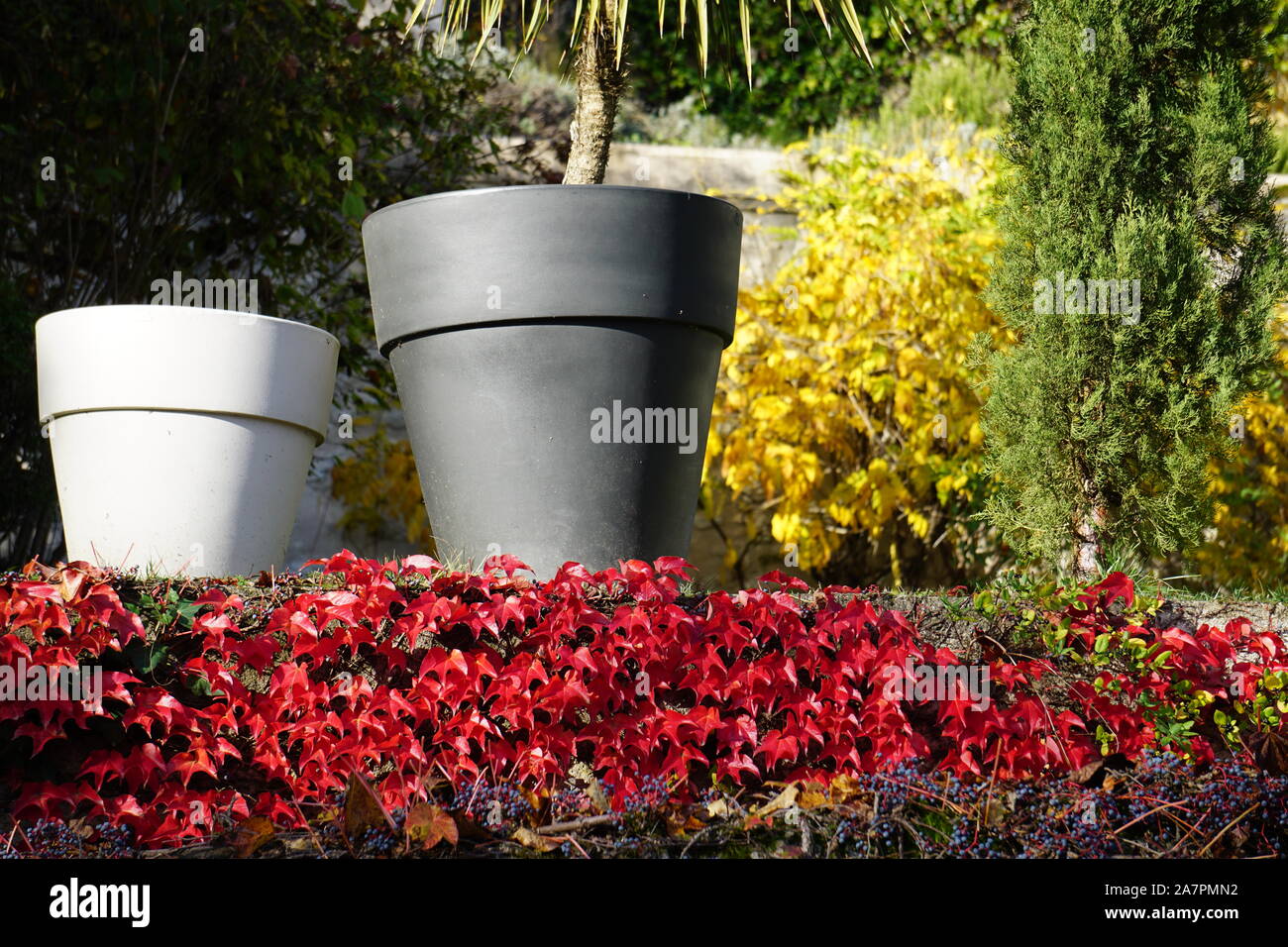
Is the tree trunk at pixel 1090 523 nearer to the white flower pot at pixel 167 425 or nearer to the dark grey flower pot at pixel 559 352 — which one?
the dark grey flower pot at pixel 559 352

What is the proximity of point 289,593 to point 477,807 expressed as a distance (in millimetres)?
694

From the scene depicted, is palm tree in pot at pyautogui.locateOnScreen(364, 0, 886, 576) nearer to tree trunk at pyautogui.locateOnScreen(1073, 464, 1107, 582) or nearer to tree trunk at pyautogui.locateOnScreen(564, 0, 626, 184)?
tree trunk at pyautogui.locateOnScreen(564, 0, 626, 184)

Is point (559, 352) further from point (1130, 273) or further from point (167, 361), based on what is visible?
point (1130, 273)

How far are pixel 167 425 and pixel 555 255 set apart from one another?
1056 mm

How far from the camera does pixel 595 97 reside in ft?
11.1

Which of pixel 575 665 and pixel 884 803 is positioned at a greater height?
pixel 575 665

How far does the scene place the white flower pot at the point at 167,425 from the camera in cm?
294

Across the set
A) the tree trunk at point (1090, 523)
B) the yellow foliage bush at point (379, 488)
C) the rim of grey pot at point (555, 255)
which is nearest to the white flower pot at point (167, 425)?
the rim of grey pot at point (555, 255)

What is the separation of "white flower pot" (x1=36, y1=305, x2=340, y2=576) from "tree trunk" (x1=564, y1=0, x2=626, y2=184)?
94 centimetres

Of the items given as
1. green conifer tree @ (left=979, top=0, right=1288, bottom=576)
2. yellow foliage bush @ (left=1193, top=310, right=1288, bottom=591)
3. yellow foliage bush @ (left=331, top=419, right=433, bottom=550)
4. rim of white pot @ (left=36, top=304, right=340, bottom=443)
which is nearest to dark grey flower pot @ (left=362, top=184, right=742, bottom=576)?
rim of white pot @ (left=36, top=304, right=340, bottom=443)

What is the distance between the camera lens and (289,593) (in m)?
2.54
